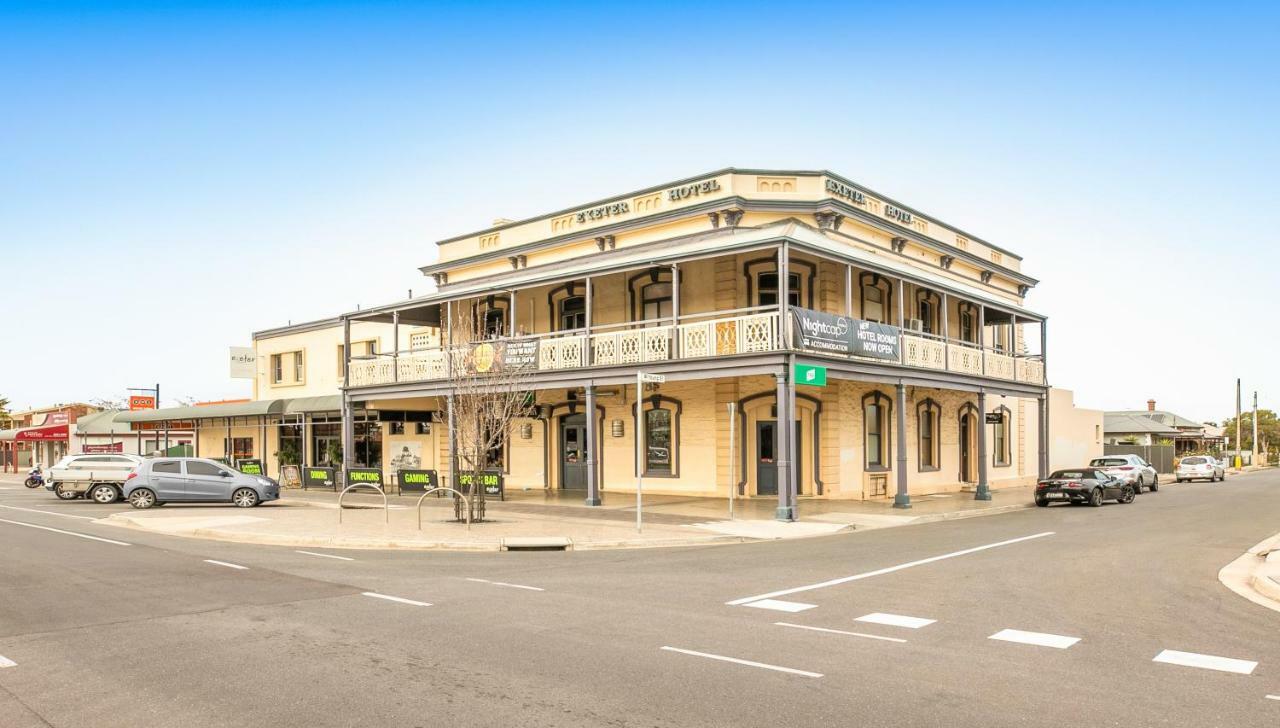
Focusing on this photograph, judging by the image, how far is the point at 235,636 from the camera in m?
8.65

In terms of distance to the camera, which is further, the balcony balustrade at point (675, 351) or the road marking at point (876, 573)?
the balcony balustrade at point (675, 351)

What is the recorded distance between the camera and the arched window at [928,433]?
96.8ft

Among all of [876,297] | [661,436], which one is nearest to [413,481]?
[661,436]

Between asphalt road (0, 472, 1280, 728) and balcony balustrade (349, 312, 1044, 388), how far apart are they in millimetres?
7129

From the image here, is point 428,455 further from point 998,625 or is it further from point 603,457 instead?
point 998,625

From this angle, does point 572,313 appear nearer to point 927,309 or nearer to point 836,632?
point 927,309

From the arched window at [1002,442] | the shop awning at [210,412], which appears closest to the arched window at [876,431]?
the arched window at [1002,442]

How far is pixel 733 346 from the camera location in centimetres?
2161

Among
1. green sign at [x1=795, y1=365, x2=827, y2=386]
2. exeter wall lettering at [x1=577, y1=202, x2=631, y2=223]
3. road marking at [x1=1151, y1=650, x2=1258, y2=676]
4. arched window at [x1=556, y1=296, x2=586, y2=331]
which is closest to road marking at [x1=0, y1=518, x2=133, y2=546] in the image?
green sign at [x1=795, y1=365, x2=827, y2=386]

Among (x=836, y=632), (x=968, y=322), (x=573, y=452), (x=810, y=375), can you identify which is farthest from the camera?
(x=968, y=322)

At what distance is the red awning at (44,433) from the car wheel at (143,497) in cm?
3956

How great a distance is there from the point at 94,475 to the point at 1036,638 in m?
29.3

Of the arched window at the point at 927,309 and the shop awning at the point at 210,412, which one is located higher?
the arched window at the point at 927,309

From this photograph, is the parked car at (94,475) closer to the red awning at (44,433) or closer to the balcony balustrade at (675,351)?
the balcony balustrade at (675,351)
